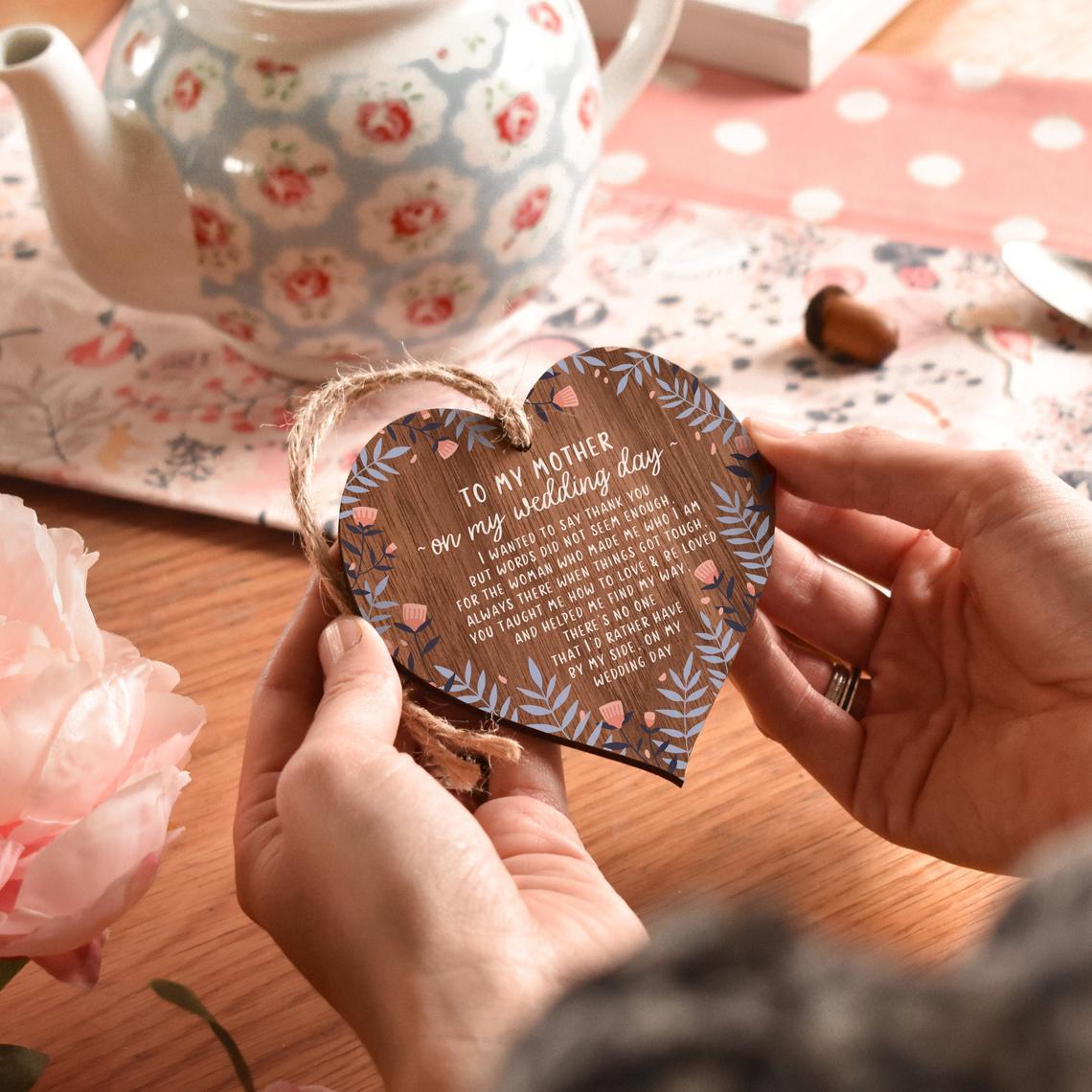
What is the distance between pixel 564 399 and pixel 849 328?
319mm

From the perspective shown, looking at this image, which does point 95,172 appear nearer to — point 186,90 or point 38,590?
point 186,90

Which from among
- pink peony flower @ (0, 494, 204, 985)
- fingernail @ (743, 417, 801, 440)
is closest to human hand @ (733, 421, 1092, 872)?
fingernail @ (743, 417, 801, 440)

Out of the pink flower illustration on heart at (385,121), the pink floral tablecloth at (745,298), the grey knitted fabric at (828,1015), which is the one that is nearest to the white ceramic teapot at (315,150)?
the pink flower illustration on heart at (385,121)

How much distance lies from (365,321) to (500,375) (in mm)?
127

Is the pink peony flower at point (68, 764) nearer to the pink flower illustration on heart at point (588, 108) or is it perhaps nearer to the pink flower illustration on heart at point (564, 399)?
the pink flower illustration on heart at point (564, 399)

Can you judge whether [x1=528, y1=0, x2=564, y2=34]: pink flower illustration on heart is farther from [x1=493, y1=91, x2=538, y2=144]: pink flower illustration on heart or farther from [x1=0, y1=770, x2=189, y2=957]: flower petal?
[x1=0, y1=770, x2=189, y2=957]: flower petal

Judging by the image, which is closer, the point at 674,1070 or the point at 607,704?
the point at 674,1070

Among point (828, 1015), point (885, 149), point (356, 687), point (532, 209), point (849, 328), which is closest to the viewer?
point (828, 1015)


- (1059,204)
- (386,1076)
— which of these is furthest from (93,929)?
(1059,204)

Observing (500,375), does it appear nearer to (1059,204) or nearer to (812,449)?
(812,449)

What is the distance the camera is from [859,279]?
905mm

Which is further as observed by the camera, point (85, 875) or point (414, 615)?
point (414, 615)

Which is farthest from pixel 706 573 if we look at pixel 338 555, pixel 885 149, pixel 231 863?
pixel 885 149

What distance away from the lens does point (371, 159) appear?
672mm
